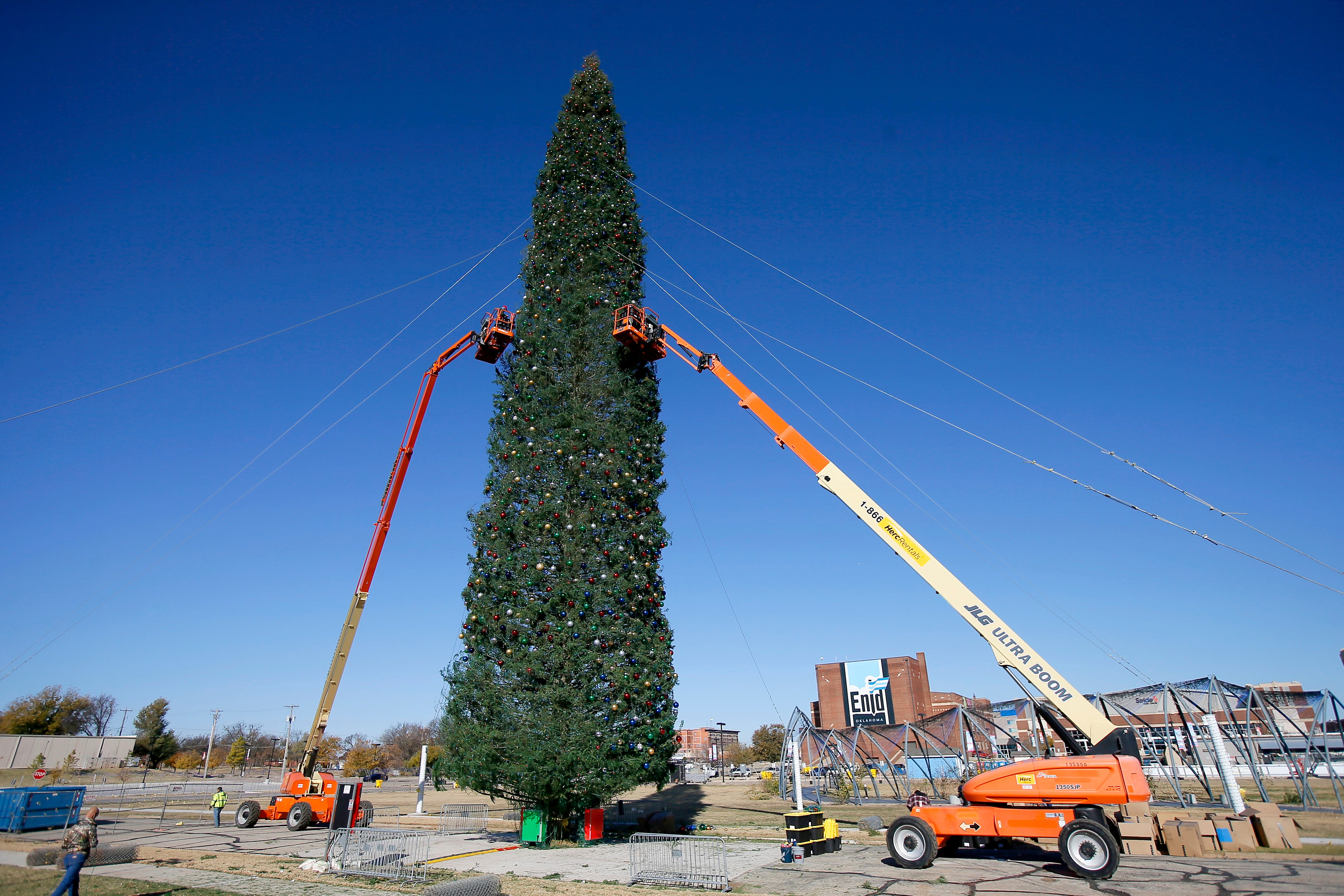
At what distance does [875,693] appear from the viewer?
4232 inches

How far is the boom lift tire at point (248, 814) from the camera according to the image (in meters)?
23.9

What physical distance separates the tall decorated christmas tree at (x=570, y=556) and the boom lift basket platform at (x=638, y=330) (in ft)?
1.41

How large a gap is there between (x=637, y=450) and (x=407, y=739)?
123 metres

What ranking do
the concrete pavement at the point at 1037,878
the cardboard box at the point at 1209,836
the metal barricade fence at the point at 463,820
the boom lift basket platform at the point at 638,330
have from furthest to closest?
1. the metal barricade fence at the point at 463,820
2. the boom lift basket platform at the point at 638,330
3. the cardboard box at the point at 1209,836
4. the concrete pavement at the point at 1037,878

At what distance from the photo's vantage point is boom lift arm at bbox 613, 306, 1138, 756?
565 inches

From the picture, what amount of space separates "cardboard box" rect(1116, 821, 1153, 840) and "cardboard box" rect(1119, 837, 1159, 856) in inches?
6.6

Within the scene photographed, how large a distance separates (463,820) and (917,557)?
1899 centimetres

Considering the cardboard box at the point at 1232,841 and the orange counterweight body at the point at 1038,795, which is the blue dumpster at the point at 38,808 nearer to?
the orange counterweight body at the point at 1038,795

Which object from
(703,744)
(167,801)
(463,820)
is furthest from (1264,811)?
(703,744)

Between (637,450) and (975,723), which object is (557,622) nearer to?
(637,450)

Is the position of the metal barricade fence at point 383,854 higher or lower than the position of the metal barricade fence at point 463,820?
higher

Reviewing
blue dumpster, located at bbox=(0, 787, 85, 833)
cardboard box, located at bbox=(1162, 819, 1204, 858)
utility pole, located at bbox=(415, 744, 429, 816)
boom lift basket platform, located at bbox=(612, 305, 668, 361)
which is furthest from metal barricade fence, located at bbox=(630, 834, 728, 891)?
blue dumpster, located at bbox=(0, 787, 85, 833)

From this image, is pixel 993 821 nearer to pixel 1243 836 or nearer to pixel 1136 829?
pixel 1136 829

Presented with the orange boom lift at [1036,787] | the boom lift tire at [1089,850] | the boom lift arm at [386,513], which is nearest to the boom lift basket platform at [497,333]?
the boom lift arm at [386,513]
